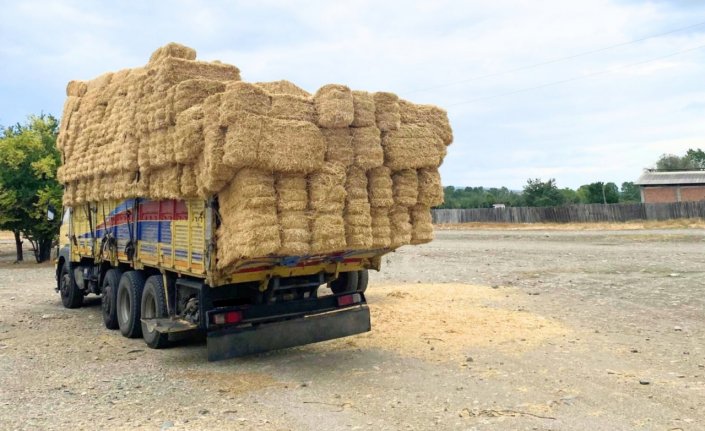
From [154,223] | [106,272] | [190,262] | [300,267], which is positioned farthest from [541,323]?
[106,272]

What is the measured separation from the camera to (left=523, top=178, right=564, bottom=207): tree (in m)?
57.8

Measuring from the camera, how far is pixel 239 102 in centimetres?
590

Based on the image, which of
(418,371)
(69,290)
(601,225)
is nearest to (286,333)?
(418,371)

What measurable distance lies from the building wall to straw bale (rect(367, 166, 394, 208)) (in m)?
51.5

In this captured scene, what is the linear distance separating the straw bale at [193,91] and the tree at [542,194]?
54568 millimetres

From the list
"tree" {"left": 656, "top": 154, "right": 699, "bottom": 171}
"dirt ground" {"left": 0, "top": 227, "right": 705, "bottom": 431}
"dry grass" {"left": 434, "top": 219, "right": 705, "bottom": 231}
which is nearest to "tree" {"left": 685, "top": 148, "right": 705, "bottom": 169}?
"tree" {"left": 656, "top": 154, "right": 699, "bottom": 171}

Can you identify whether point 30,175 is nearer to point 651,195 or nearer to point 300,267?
point 300,267

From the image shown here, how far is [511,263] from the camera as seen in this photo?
61.7ft

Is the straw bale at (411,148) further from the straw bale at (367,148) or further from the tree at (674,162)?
the tree at (674,162)

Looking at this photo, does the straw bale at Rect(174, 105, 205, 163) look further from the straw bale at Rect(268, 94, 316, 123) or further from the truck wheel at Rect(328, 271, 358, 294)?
the truck wheel at Rect(328, 271, 358, 294)

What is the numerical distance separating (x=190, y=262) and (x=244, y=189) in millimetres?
1812

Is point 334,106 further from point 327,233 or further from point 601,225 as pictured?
point 601,225

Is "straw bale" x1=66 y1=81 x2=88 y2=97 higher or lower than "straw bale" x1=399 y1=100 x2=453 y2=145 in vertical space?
higher

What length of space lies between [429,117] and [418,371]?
3.14 metres
